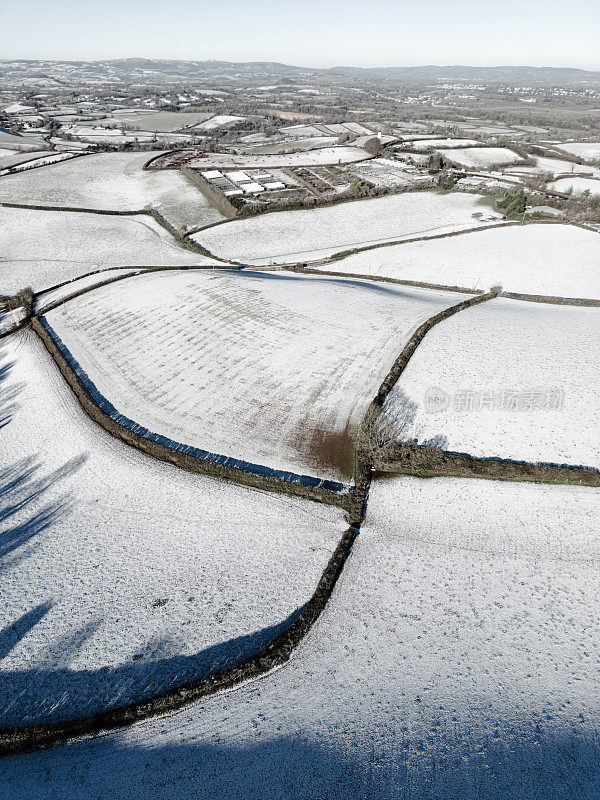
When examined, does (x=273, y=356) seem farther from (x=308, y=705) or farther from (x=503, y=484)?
(x=308, y=705)

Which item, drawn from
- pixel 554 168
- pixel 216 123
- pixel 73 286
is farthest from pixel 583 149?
pixel 73 286

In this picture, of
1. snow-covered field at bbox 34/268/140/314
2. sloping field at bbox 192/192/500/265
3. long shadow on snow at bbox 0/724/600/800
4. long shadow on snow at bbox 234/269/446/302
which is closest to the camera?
long shadow on snow at bbox 0/724/600/800

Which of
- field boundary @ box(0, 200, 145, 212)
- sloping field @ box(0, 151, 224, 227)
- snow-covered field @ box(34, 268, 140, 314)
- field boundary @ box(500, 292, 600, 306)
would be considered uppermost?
sloping field @ box(0, 151, 224, 227)

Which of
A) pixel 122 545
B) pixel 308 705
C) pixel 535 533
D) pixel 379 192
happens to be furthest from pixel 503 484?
pixel 379 192

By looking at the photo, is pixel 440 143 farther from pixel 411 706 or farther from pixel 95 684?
pixel 95 684

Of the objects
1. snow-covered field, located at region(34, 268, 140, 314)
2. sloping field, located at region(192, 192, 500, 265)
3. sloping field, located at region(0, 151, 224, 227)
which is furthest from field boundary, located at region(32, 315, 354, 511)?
sloping field, located at region(0, 151, 224, 227)

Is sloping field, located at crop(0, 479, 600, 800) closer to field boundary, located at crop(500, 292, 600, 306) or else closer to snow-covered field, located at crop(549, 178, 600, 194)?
field boundary, located at crop(500, 292, 600, 306)

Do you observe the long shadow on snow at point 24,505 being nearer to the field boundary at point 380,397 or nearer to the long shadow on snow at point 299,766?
the long shadow on snow at point 299,766
